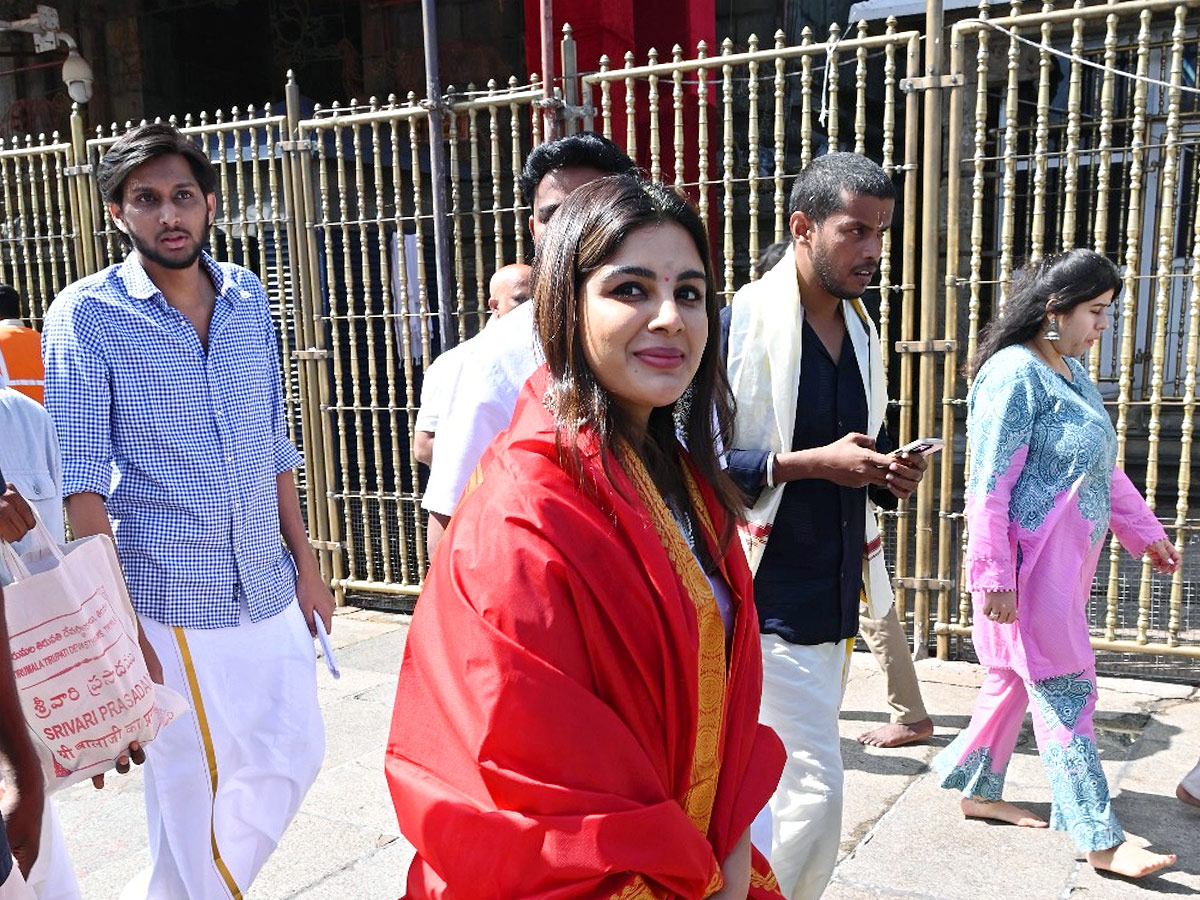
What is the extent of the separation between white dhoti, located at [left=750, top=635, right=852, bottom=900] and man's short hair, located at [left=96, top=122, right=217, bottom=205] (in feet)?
6.24

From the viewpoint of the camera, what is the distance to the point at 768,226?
24.4 feet

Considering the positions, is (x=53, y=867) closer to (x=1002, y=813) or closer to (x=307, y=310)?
(x=1002, y=813)

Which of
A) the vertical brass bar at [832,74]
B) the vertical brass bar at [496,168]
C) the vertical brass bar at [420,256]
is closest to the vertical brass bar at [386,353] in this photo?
the vertical brass bar at [420,256]

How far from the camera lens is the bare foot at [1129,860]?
3.03 m

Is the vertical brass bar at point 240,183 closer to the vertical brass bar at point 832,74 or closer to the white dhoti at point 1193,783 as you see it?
the vertical brass bar at point 832,74

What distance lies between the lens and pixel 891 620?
14.0ft

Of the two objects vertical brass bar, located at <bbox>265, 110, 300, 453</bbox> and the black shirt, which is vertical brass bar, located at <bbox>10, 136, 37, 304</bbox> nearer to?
vertical brass bar, located at <bbox>265, 110, 300, 453</bbox>

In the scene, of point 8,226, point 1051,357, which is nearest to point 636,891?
point 1051,357

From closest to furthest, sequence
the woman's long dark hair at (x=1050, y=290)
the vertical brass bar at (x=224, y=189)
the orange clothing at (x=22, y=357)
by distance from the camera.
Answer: the woman's long dark hair at (x=1050, y=290) < the orange clothing at (x=22, y=357) < the vertical brass bar at (x=224, y=189)

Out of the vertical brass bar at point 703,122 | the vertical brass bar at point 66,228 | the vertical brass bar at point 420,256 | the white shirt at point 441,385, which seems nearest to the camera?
the white shirt at point 441,385

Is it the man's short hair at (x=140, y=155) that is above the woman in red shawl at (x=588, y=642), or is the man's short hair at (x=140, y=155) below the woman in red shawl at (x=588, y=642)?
above

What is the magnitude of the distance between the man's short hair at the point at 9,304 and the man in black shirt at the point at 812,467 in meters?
5.18

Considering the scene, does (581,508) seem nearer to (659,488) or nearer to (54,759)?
(659,488)

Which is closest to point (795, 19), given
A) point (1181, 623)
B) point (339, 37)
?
point (339, 37)
